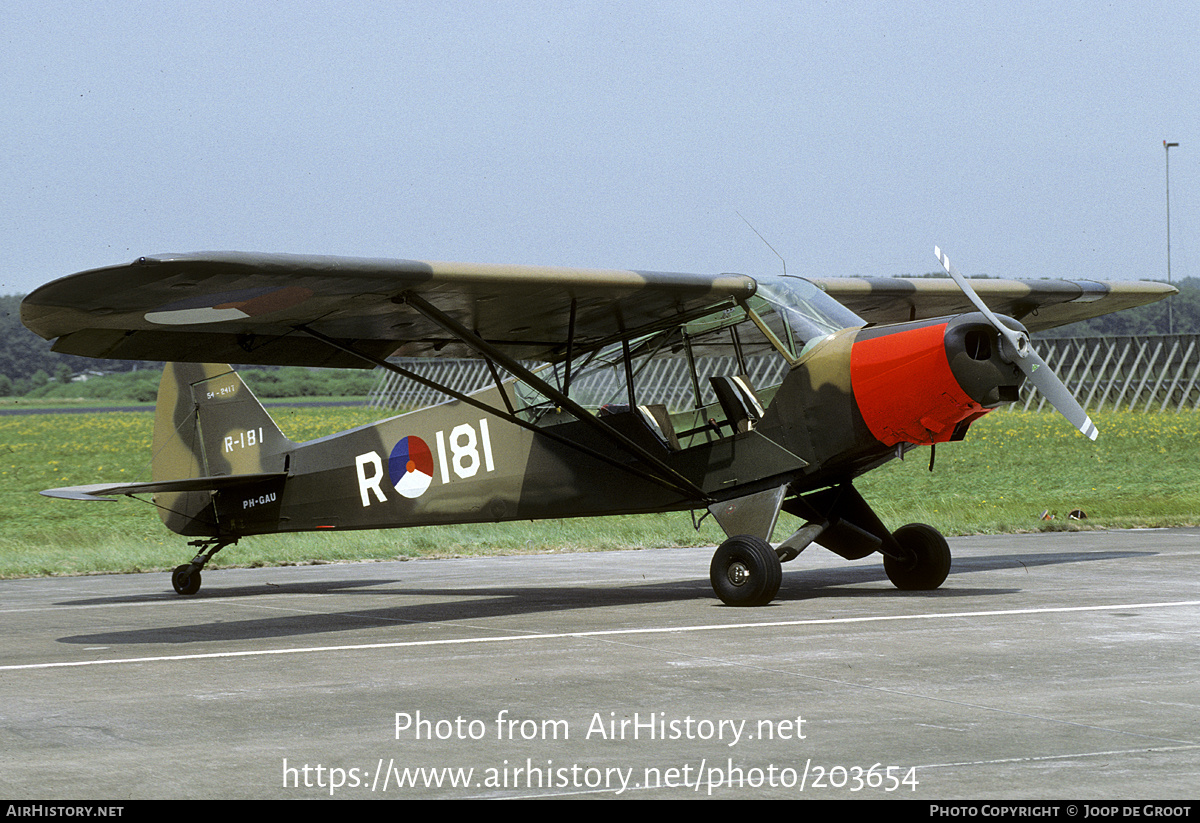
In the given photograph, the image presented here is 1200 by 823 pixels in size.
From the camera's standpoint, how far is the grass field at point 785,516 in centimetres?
1941

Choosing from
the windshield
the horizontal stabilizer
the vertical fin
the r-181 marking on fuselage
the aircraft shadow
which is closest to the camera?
the aircraft shadow

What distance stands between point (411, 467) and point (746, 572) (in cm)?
414

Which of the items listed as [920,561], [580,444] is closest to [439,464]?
[580,444]

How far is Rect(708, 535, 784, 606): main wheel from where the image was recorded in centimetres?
1065

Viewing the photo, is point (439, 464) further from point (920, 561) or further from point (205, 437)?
point (920, 561)

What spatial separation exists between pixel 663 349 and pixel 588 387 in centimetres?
82

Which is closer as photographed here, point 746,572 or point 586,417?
point 746,572

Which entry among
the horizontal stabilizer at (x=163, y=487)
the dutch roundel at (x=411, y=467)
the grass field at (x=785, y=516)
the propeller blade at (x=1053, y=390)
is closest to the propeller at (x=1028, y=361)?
the propeller blade at (x=1053, y=390)

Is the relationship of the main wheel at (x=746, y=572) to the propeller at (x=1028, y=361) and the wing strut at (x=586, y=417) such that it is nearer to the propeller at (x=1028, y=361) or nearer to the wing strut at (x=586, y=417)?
→ the wing strut at (x=586, y=417)

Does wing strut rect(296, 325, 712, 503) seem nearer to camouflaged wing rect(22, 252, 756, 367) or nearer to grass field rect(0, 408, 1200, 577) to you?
camouflaged wing rect(22, 252, 756, 367)

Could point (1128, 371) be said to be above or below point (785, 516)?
below

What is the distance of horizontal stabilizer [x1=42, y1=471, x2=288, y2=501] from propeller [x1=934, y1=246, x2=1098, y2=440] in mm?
7685

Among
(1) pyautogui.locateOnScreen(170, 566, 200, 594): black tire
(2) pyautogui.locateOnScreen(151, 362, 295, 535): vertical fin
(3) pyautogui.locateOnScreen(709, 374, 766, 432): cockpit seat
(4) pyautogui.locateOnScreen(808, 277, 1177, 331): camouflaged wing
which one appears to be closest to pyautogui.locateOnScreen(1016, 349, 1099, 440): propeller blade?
(3) pyautogui.locateOnScreen(709, 374, 766, 432): cockpit seat

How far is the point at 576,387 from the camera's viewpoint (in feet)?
40.5
